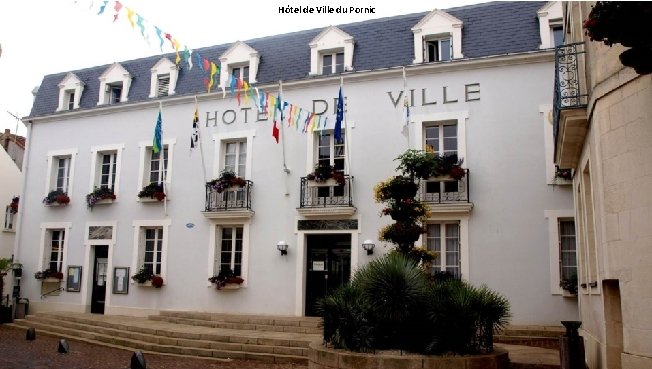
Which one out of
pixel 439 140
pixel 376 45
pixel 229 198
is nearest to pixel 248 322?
pixel 229 198

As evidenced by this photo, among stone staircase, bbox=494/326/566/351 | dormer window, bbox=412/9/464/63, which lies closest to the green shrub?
stone staircase, bbox=494/326/566/351

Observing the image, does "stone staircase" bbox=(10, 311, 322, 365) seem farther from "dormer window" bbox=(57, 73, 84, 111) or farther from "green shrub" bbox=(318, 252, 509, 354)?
"dormer window" bbox=(57, 73, 84, 111)

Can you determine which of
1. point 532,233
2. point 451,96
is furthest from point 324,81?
point 532,233

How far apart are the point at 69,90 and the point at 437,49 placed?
13273 mm

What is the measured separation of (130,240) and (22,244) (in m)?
4.83

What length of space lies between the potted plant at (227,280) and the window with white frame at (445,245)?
5448mm

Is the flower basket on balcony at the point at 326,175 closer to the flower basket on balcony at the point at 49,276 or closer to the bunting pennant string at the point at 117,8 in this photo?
the bunting pennant string at the point at 117,8

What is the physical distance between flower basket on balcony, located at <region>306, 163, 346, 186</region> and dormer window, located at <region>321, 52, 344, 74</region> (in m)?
3.03

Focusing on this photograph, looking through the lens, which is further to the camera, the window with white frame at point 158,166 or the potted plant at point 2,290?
the potted plant at point 2,290

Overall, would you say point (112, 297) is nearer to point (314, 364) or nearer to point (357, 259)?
point (357, 259)

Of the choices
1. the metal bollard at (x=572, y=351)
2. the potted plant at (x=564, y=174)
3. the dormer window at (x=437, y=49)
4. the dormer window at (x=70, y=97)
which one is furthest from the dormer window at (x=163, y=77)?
the metal bollard at (x=572, y=351)

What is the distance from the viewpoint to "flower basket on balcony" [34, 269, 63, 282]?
19141 mm

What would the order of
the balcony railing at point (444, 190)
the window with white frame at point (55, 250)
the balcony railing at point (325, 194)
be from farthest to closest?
the window with white frame at point (55, 250)
the balcony railing at point (325, 194)
the balcony railing at point (444, 190)

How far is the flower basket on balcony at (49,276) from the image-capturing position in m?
19.1
